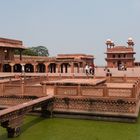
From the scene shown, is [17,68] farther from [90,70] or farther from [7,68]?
[90,70]

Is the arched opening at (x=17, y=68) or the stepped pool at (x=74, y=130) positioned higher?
the arched opening at (x=17, y=68)

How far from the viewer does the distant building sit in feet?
193

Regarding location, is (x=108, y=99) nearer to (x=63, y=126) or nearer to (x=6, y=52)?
(x=63, y=126)

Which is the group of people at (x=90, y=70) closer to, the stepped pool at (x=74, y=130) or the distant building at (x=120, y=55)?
the stepped pool at (x=74, y=130)

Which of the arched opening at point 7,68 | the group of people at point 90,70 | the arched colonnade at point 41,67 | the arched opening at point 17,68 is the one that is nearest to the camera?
the group of people at point 90,70

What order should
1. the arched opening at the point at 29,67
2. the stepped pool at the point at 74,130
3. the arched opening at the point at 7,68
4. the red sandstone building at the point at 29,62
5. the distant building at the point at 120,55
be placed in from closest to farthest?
the stepped pool at the point at 74,130, the red sandstone building at the point at 29,62, the arched opening at the point at 7,68, the arched opening at the point at 29,67, the distant building at the point at 120,55

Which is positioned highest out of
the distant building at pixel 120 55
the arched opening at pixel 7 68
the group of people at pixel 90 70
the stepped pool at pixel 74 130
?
the distant building at pixel 120 55

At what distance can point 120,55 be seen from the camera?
59625 millimetres

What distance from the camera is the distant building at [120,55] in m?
Result: 58.8

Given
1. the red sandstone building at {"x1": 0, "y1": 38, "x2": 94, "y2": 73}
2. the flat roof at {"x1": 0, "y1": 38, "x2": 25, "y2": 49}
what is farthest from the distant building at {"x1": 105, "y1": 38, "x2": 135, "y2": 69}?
the flat roof at {"x1": 0, "y1": 38, "x2": 25, "y2": 49}

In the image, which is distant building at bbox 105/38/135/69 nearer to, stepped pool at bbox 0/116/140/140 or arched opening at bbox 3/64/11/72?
arched opening at bbox 3/64/11/72

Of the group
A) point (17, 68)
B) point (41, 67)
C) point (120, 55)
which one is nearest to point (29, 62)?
point (17, 68)

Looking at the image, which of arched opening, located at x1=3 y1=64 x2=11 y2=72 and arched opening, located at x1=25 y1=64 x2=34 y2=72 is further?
arched opening, located at x1=25 y1=64 x2=34 y2=72

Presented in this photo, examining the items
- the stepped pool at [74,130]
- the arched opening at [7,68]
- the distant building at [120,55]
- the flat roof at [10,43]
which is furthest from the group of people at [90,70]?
the distant building at [120,55]
